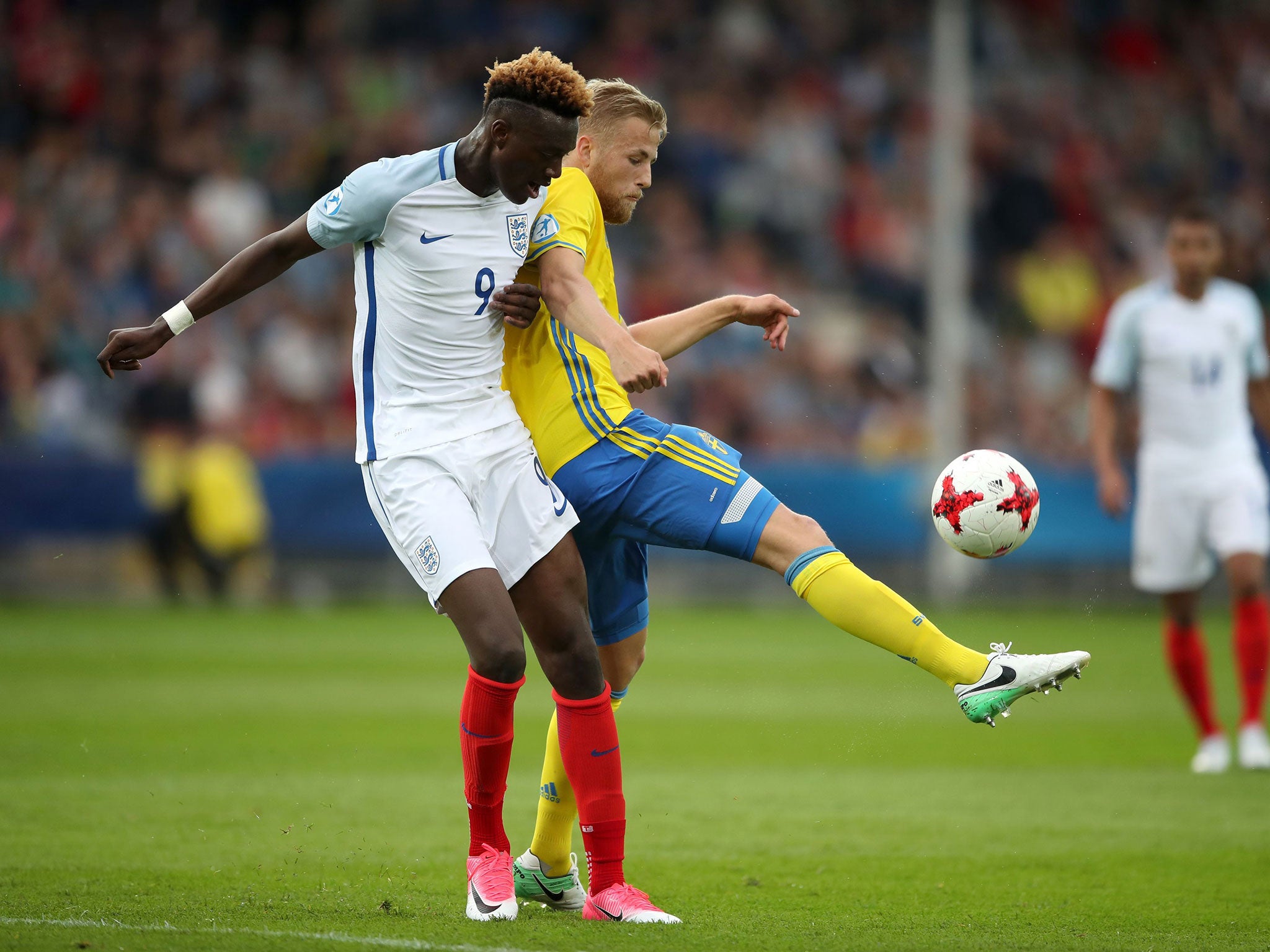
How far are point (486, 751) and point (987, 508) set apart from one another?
1.70 metres

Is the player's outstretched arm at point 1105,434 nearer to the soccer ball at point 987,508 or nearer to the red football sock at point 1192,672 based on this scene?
the red football sock at point 1192,672

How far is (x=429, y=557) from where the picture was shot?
14.3 feet

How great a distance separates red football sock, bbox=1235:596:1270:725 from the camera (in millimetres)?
7879

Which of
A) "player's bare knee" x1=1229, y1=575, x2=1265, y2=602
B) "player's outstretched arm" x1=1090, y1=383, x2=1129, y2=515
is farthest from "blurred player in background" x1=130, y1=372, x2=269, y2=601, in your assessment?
"player's bare knee" x1=1229, y1=575, x2=1265, y2=602

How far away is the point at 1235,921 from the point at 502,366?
2.77 m

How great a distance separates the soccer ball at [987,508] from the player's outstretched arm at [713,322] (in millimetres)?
718

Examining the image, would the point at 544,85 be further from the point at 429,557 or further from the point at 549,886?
the point at 549,886

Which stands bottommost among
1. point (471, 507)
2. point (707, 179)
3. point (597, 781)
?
point (597, 781)

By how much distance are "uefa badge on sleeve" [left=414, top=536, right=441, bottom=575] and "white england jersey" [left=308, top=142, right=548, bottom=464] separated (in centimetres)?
30

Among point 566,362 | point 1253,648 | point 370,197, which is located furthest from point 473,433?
point 1253,648

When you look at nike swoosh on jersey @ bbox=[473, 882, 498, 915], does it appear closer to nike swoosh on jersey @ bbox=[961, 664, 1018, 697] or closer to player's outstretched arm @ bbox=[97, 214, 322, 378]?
nike swoosh on jersey @ bbox=[961, 664, 1018, 697]

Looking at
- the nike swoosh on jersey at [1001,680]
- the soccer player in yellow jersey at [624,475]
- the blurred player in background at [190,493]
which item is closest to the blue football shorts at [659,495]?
the soccer player in yellow jersey at [624,475]

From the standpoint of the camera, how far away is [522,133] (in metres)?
4.29

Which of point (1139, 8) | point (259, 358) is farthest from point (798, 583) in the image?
point (1139, 8)
